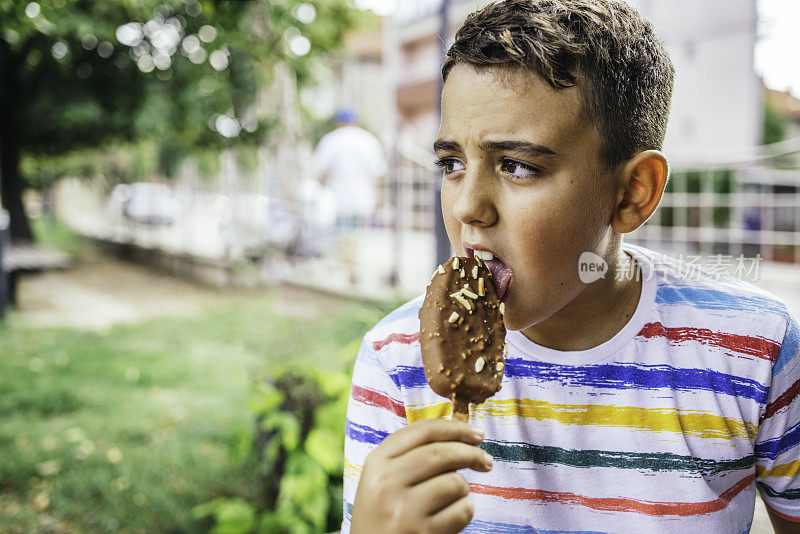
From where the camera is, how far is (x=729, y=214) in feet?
23.6

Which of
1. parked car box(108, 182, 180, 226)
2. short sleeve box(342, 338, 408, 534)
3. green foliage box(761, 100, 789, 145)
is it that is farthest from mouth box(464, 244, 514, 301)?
green foliage box(761, 100, 789, 145)

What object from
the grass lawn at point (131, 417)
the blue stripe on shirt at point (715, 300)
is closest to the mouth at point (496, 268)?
the blue stripe on shirt at point (715, 300)

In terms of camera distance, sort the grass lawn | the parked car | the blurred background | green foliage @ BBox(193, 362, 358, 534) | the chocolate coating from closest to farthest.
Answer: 1. the chocolate coating
2. green foliage @ BBox(193, 362, 358, 534)
3. the blurred background
4. the grass lawn
5. the parked car

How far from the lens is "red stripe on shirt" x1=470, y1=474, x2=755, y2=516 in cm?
156

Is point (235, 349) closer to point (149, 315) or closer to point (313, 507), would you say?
point (149, 315)

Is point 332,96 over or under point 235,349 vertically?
over

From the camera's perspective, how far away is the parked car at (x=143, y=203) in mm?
20281

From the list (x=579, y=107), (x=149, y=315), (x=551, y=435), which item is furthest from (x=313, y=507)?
(x=149, y=315)

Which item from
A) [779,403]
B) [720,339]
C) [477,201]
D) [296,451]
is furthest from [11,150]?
[779,403]

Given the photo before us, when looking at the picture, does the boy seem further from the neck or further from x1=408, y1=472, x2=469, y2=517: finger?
x1=408, y1=472, x2=469, y2=517: finger

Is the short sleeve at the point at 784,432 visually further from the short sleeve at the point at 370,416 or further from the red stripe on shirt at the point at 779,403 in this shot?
the short sleeve at the point at 370,416

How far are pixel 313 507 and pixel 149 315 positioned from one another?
7653mm

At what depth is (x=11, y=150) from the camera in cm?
1230

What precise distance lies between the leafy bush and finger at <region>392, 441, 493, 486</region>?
6.00 ft
